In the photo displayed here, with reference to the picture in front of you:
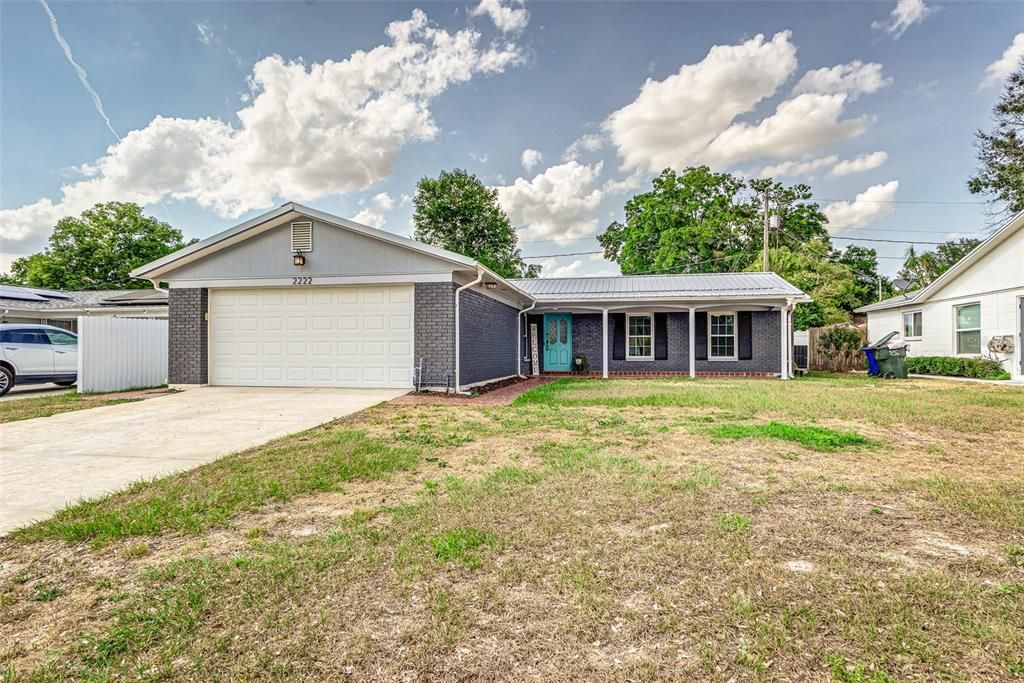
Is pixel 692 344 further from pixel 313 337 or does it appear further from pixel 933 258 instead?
pixel 933 258

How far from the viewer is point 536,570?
2.38 m

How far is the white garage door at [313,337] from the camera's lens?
32.9 ft

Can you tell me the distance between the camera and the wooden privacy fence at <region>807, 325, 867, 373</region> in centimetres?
1688

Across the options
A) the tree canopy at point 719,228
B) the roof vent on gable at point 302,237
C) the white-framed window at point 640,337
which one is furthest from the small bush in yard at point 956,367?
the roof vent on gable at point 302,237

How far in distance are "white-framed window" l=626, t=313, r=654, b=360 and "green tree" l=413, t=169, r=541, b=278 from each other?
55.5 feet

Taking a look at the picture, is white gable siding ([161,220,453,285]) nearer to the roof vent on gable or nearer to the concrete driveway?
the roof vent on gable

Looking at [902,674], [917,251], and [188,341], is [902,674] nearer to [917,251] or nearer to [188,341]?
[188,341]

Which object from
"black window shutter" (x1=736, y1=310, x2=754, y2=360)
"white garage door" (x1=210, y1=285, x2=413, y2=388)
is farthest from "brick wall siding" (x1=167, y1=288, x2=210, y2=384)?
"black window shutter" (x1=736, y1=310, x2=754, y2=360)

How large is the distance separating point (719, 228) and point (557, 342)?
58.6 ft

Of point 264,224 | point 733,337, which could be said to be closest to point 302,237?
point 264,224

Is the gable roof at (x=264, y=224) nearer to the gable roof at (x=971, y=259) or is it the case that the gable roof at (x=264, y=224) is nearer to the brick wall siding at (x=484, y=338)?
the brick wall siding at (x=484, y=338)

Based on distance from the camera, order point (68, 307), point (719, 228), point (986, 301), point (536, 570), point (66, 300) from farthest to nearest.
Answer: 1. point (719, 228)
2. point (66, 300)
3. point (68, 307)
4. point (986, 301)
5. point (536, 570)

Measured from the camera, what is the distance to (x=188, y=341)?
1060cm

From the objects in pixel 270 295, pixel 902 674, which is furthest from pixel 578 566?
pixel 270 295
